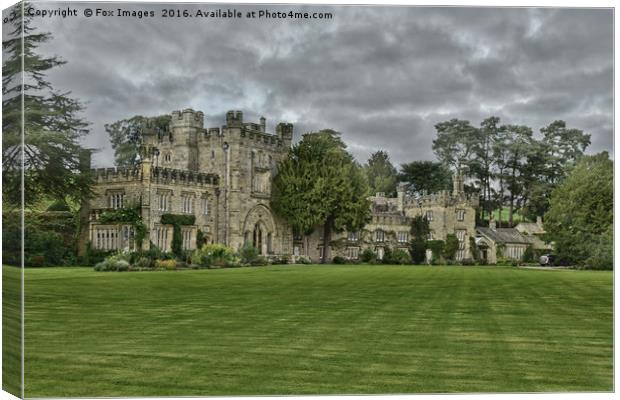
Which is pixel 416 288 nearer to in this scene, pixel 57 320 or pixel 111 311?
pixel 111 311

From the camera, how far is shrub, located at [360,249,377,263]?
53.2ft

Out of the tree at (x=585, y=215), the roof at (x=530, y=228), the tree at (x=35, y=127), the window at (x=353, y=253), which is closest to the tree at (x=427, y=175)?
the roof at (x=530, y=228)

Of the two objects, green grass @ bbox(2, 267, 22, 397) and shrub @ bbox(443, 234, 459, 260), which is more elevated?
shrub @ bbox(443, 234, 459, 260)

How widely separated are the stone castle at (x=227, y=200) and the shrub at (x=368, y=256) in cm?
12

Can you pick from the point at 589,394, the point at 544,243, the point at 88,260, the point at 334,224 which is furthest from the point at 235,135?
the point at 589,394

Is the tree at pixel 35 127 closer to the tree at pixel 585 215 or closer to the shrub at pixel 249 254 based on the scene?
the shrub at pixel 249 254

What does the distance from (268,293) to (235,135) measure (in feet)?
15.1

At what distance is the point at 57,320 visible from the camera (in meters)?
10.3

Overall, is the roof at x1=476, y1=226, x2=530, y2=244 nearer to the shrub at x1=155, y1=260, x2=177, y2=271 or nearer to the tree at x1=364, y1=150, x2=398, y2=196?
the tree at x1=364, y1=150, x2=398, y2=196

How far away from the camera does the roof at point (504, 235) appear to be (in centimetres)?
1469

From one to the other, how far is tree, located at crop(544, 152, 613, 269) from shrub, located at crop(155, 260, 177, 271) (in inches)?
249

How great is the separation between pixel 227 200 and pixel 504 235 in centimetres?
773

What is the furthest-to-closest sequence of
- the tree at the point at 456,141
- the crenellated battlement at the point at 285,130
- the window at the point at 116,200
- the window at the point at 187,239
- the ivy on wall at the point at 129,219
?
the window at the point at 187,239, the window at the point at 116,200, the ivy on wall at the point at 129,219, the crenellated battlement at the point at 285,130, the tree at the point at 456,141

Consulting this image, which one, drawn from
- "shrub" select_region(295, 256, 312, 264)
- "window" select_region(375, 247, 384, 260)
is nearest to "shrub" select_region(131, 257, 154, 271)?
"shrub" select_region(295, 256, 312, 264)
